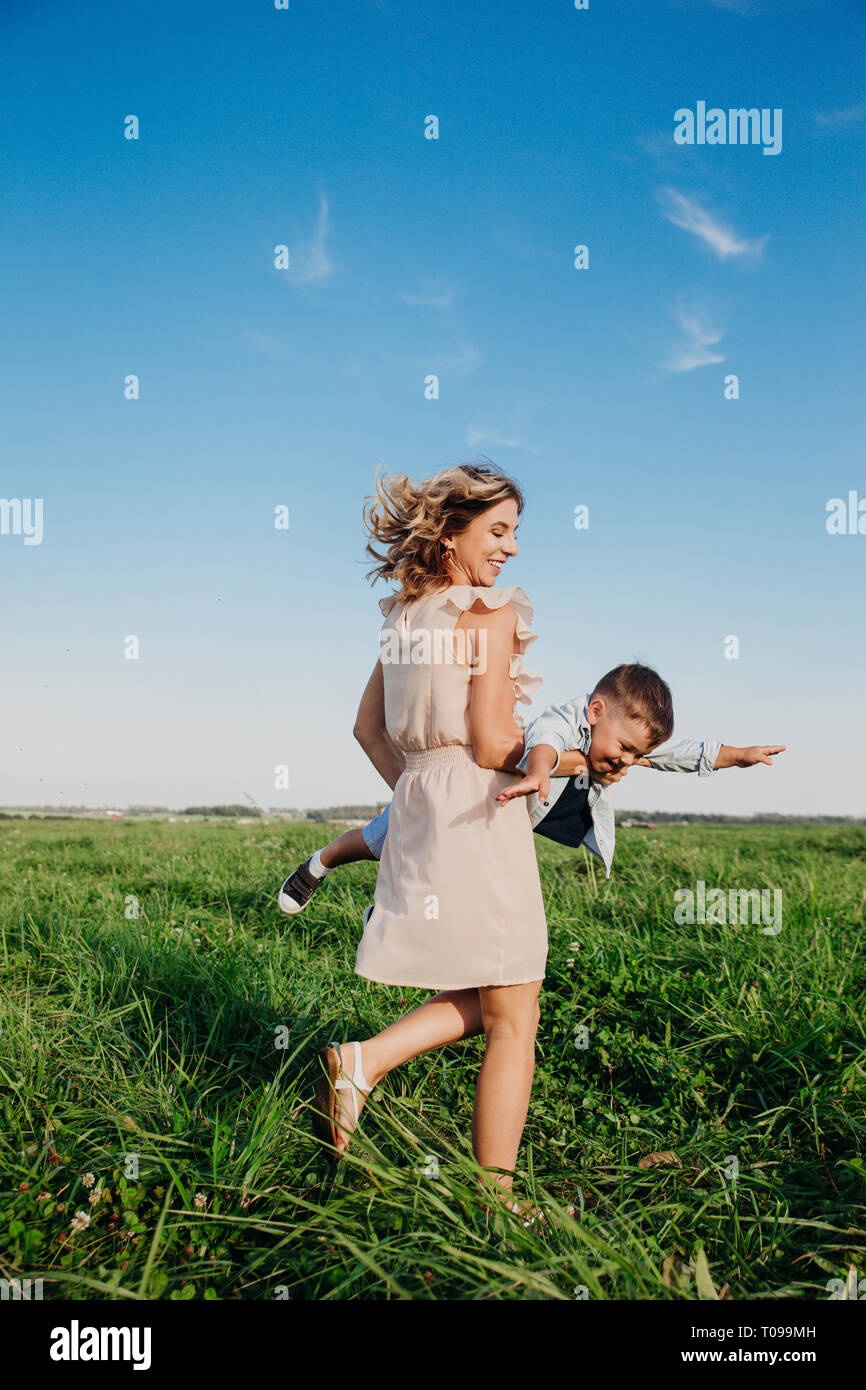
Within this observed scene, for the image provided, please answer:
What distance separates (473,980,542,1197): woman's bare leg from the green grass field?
102 mm

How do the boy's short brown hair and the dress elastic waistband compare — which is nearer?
the dress elastic waistband

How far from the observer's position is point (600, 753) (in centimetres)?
276

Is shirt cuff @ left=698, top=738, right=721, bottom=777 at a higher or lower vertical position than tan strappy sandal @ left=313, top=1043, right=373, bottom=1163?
higher

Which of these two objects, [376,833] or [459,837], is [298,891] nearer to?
[376,833]

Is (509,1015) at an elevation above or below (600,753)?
below

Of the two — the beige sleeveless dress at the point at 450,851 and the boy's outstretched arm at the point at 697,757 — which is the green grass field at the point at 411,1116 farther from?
the boy's outstretched arm at the point at 697,757

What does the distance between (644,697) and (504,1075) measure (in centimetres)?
121

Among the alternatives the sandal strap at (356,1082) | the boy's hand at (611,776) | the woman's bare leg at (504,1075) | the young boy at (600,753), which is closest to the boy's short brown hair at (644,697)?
the young boy at (600,753)

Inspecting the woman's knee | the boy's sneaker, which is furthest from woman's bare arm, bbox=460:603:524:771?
the boy's sneaker

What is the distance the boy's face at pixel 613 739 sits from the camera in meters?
2.74

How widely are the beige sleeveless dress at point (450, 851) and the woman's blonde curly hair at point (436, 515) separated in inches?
3.6

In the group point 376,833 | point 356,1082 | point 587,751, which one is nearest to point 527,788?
point 587,751

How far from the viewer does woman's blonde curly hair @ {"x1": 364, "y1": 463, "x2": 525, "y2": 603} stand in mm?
2557

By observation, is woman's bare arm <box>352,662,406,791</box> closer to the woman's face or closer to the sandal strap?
the woman's face
